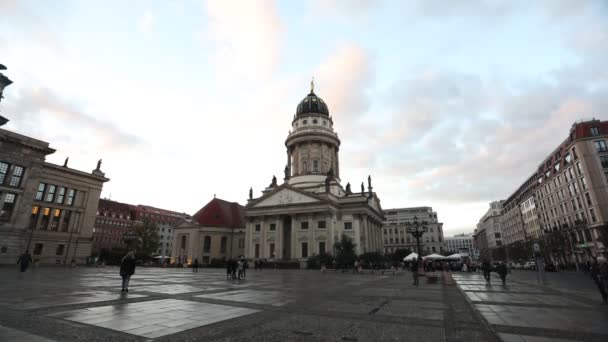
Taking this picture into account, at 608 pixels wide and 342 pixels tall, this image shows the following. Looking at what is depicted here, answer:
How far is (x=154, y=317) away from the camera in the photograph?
26.2 ft

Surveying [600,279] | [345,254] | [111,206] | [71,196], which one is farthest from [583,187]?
[111,206]

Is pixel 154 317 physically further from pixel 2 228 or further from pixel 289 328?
pixel 2 228

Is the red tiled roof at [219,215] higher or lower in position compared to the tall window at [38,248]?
higher

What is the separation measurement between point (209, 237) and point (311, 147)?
1181 inches

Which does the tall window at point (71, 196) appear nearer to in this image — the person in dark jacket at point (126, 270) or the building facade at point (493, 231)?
the person in dark jacket at point (126, 270)

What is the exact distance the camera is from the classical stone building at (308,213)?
52.0 meters

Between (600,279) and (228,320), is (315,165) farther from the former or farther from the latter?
(228,320)

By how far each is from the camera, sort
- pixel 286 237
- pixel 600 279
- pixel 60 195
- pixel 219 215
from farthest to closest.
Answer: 1. pixel 219 215
2. pixel 286 237
3. pixel 60 195
4. pixel 600 279

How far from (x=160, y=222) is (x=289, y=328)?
359 ft

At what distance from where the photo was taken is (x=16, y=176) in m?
36.9

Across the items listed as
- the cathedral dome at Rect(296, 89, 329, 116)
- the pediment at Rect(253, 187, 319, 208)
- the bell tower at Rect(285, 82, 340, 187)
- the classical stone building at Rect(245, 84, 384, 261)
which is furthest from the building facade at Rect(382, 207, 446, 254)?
the pediment at Rect(253, 187, 319, 208)

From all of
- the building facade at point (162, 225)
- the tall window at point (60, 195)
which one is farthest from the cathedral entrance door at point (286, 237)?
the building facade at point (162, 225)

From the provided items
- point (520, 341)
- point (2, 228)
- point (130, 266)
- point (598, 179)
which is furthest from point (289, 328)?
point (598, 179)

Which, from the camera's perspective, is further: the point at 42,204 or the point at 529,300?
the point at 42,204
